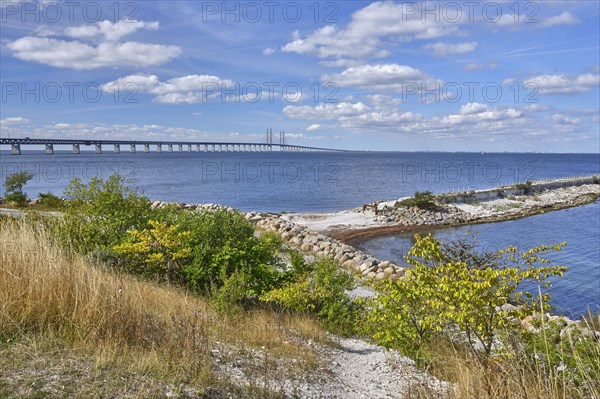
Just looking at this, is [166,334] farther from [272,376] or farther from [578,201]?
[578,201]

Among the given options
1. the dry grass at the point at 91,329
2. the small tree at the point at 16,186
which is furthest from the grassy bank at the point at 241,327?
the small tree at the point at 16,186

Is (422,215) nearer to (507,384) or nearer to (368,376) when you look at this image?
(368,376)

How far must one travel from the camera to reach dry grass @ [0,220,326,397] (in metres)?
5.65

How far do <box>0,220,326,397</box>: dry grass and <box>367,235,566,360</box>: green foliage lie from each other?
1.69 meters

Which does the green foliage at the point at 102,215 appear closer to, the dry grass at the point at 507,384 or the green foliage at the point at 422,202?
the dry grass at the point at 507,384

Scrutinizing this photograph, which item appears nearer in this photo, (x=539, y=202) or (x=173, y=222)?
(x=173, y=222)

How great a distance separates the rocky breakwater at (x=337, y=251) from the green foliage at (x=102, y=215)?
7.39m

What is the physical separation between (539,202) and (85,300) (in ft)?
167

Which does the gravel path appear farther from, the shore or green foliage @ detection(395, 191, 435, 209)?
green foliage @ detection(395, 191, 435, 209)

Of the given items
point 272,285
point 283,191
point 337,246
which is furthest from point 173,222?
point 283,191

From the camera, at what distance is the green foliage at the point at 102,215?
492 inches

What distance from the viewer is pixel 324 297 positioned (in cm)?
1026

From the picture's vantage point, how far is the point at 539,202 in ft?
162

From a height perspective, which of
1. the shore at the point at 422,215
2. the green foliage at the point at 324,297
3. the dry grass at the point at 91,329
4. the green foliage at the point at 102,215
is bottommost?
the shore at the point at 422,215
